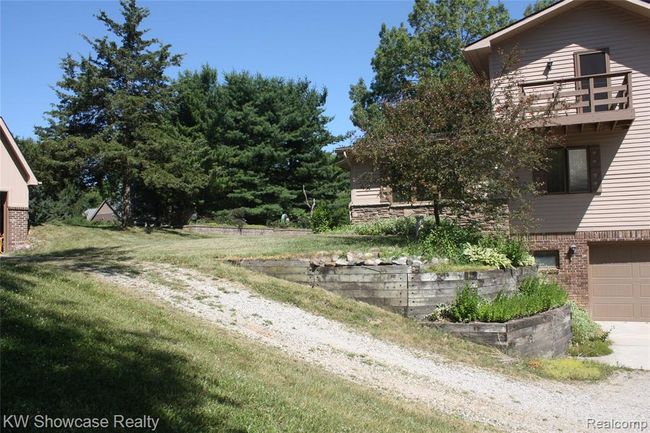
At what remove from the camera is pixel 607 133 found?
16.1 meters

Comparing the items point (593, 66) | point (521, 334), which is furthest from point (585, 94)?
point (521, 334)

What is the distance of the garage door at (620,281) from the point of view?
16.2 meters

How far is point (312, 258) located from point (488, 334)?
13.5 feet

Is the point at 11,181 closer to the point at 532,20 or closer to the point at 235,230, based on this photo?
the point at 235,230

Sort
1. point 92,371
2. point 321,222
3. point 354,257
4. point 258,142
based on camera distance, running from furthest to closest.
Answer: point 258,142
point 321,222
point 354,257
point 92,371

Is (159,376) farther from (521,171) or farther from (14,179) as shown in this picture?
(14,179)

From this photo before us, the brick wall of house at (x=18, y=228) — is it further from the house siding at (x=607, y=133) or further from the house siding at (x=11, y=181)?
the house siding at (x=607, y=133)

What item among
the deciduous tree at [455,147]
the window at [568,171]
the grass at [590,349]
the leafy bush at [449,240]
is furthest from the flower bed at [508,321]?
the window at [568,171]

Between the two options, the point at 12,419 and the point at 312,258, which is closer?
the point at 12,419

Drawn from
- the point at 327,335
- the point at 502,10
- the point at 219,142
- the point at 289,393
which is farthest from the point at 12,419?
the point at 502,10

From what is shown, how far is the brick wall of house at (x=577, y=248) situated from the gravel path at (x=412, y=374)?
21.0 feet

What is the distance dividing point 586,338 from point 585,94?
675 centimetres

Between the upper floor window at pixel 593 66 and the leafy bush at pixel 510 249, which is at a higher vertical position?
the upper floor window at pixel 593 66

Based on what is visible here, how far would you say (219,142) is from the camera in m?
38.6
